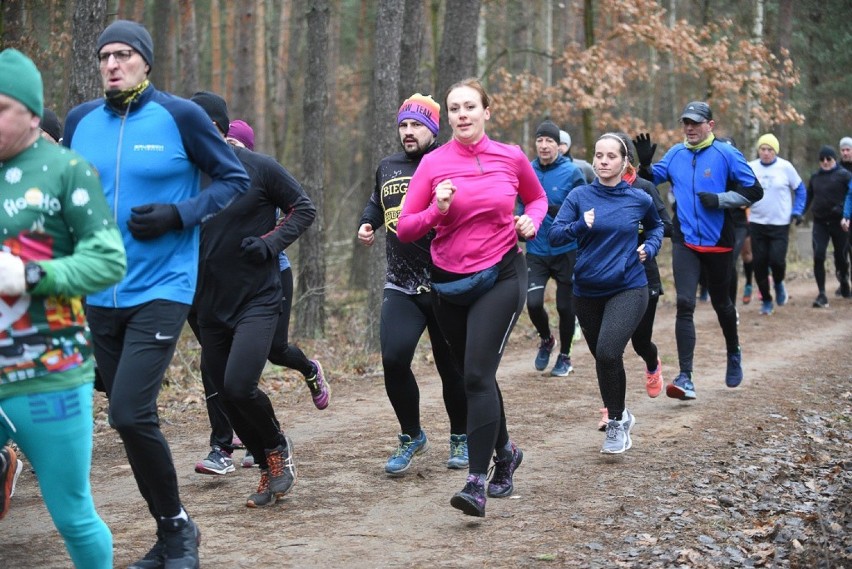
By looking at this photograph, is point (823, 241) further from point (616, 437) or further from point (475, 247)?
point (475, 247)

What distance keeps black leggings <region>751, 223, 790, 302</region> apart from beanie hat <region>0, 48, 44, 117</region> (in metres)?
14.4

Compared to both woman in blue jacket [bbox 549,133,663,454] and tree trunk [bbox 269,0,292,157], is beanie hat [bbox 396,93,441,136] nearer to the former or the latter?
woman in blue jacket [bbox 549,133,663,454]

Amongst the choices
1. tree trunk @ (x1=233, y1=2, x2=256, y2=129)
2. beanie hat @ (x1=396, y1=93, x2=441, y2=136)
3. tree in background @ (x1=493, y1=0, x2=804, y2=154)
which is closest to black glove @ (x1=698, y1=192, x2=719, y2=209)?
beanie hat @ (x1=396, y1=93, x2=441, y2=136)

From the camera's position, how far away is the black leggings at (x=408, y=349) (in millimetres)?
6906

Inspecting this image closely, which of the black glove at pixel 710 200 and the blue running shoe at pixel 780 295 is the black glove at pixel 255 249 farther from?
the blue running shoe at pixel 780 295

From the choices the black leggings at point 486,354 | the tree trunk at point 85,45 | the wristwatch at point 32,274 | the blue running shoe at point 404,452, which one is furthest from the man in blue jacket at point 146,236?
the tree trunk at point 85,45

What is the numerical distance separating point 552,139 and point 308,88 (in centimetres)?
510

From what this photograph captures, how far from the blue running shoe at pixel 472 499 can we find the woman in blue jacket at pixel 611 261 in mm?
2090

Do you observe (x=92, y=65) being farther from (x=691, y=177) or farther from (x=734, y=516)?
(x=734, y=516)

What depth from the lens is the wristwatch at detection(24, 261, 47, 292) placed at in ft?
12.1

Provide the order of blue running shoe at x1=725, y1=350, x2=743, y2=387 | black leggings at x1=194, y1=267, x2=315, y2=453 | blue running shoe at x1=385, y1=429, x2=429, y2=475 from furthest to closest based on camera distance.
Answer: blue running shoe at x1=725, y1=350, x2=743, y2=387 < black leggings at x1=194, y1=267, x2=315, y2=453 < blue running shoe at x1=385, y1=429, x2=429, y2=475

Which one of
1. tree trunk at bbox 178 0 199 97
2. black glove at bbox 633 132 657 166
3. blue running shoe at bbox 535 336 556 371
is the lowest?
blue running shoe at bbox 535 336 556 371

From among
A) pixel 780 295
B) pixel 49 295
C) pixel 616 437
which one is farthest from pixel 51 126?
pixel 780 295

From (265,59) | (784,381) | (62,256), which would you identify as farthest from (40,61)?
(265,59)
